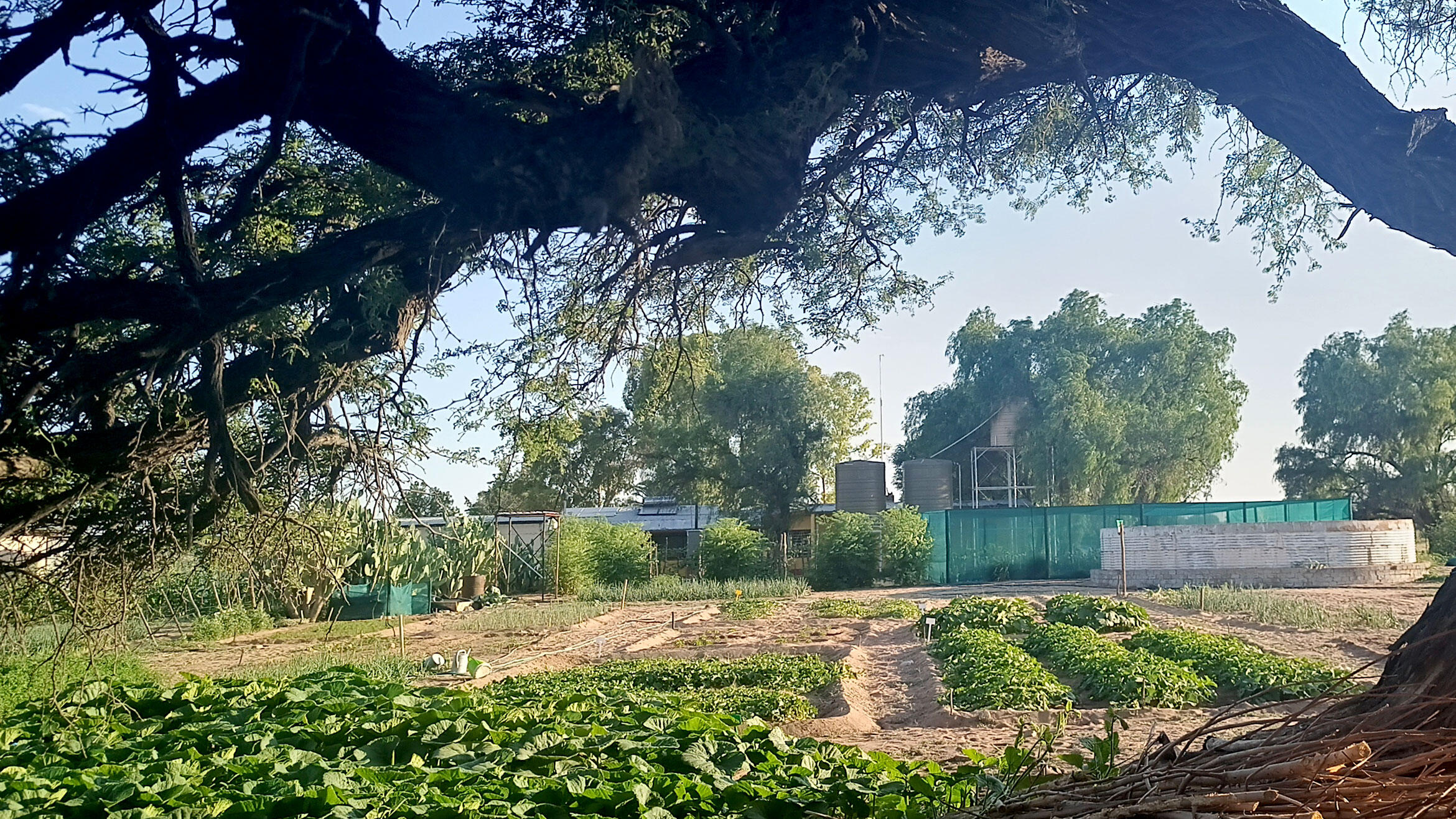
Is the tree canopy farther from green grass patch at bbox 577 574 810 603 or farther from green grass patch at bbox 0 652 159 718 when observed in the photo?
green grass patch at bbox 577 574 810 603

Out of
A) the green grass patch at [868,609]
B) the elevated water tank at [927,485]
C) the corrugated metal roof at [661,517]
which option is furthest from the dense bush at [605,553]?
the elevated water tank at [927,485]

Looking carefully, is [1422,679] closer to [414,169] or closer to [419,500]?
[414,169]

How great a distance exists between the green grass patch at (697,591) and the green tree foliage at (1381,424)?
2861 cm

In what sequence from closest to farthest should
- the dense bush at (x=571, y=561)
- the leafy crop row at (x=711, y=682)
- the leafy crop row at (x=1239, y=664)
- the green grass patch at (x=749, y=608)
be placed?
the leafy crop row at (x=1239, y=664)
the leafy crop row at (x=711, y=682)
the green grass patch at (x=749, y=608)
the dense bush at (x=571, y=561)

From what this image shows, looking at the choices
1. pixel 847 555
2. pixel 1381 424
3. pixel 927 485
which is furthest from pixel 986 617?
pixel 1381 424

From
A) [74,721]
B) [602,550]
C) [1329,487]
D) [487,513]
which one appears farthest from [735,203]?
[1329,487]

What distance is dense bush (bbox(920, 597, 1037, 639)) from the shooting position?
13.5 meters

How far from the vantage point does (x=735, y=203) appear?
17.8 ft

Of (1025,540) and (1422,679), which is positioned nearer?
(1422,679)

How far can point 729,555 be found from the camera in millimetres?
27094

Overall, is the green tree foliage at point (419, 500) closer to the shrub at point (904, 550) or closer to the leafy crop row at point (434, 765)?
the leafy crop row at point (434, 765)

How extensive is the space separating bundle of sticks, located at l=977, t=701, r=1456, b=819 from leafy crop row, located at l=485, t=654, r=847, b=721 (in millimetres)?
4968

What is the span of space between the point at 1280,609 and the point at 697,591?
1265 cm

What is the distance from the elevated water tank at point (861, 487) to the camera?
3381 cm
